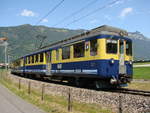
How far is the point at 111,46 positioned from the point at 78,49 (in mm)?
2333

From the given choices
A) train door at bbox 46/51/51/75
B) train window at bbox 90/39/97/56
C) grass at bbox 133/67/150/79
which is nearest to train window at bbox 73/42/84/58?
train window at bbox 90/39/97/56

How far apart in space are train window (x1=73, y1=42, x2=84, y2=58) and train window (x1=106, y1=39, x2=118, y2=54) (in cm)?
180

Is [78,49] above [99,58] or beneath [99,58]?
above

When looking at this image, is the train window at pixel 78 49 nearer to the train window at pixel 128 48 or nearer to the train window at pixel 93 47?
the train window at pixel 93 47

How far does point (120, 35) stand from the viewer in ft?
44.3

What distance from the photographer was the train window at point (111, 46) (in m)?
12.7

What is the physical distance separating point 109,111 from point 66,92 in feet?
13.9

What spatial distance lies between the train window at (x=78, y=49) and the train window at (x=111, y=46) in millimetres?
1797

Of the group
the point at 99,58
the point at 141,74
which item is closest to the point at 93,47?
the point at 99,58

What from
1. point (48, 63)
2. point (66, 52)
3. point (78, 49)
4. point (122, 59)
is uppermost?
point (78, 49)

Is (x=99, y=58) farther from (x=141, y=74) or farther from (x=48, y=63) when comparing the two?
(x=141, y=74)

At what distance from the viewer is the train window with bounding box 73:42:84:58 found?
13.9 meters

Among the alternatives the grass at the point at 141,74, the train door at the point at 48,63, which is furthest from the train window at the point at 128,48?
the grass at the point at 141,74

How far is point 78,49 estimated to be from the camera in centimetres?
1425
